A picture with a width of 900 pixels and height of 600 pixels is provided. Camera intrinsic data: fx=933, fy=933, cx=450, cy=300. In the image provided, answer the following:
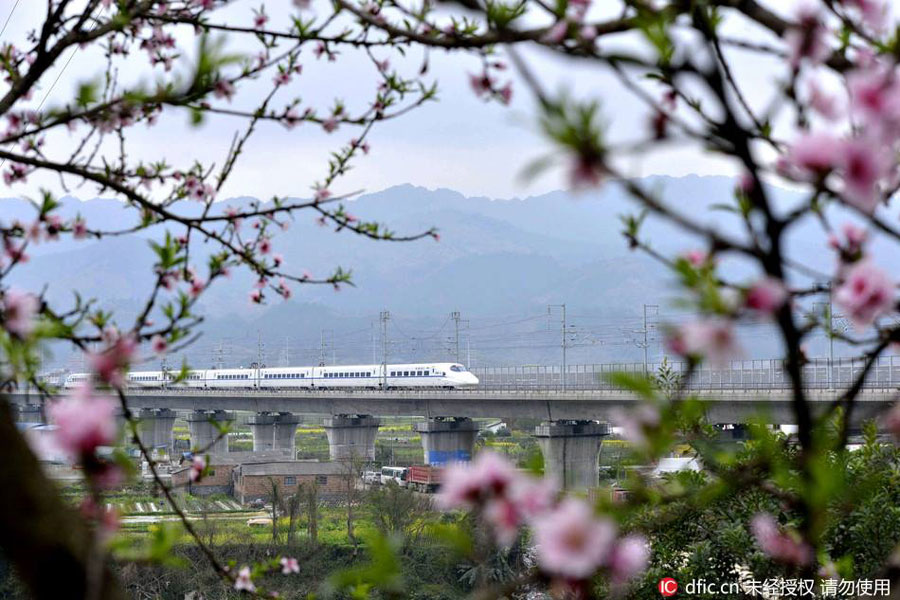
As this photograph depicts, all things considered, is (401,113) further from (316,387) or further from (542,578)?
(316,387)

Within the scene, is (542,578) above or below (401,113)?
below

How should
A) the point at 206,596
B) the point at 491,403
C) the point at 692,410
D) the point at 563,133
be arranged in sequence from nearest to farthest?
the point at 563,133 → the point at 692,410 → the point at 206,596 → the point at 491,403

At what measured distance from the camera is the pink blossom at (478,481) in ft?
3.49

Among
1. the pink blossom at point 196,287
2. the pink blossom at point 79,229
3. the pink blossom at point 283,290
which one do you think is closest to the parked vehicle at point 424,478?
the pink blossom at point 283,290

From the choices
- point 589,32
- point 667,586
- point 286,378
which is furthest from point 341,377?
point 589,32

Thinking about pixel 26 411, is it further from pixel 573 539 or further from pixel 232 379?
pixel 232 379

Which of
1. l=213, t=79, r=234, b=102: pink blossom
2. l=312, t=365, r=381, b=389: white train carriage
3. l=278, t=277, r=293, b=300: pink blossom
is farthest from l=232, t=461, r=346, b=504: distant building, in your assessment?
l=213, t=79, r=234, b=102: pink blossom

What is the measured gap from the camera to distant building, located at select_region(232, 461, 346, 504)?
34625mm

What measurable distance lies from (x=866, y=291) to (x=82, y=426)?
3.06 ft

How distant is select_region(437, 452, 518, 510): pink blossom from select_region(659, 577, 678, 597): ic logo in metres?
6.56

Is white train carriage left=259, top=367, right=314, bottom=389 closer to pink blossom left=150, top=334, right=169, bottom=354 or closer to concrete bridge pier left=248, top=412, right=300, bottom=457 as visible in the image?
concrete bridge pier left=248, top=412, right=300, bottom=457

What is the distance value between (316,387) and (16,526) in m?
47.5

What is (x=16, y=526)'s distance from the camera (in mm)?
1056

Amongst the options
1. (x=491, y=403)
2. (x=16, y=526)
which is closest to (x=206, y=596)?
(x=16, y=526)
